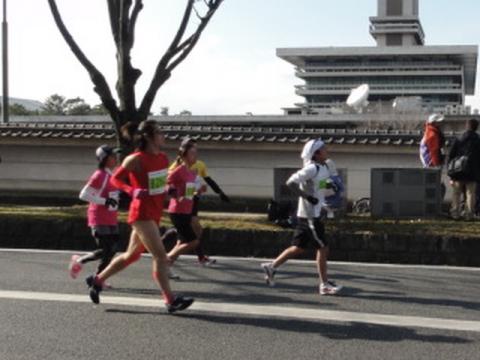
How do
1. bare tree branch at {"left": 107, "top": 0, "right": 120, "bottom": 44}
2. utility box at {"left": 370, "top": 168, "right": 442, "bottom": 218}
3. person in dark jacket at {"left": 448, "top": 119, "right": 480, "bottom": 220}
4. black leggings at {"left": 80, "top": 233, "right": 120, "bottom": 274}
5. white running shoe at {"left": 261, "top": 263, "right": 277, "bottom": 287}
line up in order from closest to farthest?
1. black leggings at {"left": 80, "top": 233, "right": 120, "bottom": 274}
2. white running shoe at {"left": 261, "top": 263, "right": 277, "bottom": 287}
3. person in dark jacket at {"left": 448, "top": 119, "right": 480, "bottom": 220}
4. utility box at {"left": 370, "top": 168, "right": 442, "bottom": 218}
5. bare tree branch at {"left": 107, "top": 0, "right": 120, "bottom": 44}

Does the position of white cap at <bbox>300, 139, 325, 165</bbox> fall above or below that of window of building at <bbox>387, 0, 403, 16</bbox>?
below

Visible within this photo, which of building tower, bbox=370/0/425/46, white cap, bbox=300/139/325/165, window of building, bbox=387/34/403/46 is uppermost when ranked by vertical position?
building tower, bbox=370/0/425/46

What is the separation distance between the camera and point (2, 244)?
A: 36.9ft

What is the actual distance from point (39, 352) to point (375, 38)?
125 meters

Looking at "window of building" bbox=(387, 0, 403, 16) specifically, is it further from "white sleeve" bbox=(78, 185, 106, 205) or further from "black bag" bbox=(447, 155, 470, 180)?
"white sleeve" bbox=(78, 185, 106, 205)

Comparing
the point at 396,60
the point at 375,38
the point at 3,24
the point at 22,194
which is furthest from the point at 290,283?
the point at 375,38

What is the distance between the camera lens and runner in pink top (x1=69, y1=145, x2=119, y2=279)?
7.31 metres

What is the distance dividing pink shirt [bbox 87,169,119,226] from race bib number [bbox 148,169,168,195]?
0.99 m

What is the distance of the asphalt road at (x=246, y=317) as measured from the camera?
17.6 ft

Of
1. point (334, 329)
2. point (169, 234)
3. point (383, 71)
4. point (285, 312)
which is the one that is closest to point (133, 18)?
point (169, 234)

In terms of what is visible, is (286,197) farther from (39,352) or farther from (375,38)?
(375,38)

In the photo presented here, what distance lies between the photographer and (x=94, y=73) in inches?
558

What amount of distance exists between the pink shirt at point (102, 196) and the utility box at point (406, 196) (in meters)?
6.64

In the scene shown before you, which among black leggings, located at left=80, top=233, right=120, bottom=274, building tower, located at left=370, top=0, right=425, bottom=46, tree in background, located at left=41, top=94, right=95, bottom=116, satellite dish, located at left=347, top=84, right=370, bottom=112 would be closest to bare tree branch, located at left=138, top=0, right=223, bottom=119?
black leggings, located at left=80, top=233, right=120, bottom=274
